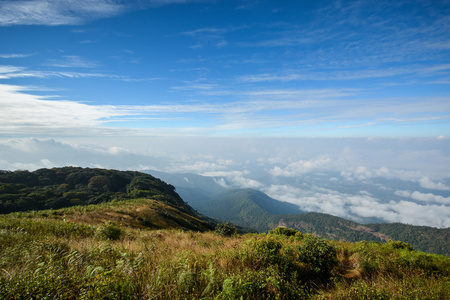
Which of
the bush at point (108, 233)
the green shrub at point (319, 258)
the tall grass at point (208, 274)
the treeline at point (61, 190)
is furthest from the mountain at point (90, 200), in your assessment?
the green shrub at point (319, 258)

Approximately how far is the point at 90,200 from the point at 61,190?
13412mm

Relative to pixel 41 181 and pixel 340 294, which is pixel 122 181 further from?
pixel 340 294

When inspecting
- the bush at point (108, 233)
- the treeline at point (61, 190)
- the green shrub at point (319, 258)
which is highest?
the green shrub at point (319, 258)

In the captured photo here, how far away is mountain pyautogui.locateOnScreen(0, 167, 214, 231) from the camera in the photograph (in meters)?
21.6

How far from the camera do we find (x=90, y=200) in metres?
40.0

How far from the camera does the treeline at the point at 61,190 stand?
3441cm

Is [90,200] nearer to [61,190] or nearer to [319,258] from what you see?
[61,190]

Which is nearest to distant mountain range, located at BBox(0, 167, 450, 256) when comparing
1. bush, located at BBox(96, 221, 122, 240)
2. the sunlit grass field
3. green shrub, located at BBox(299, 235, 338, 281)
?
green shrub, located at BBox(299, 235, 338, 281)

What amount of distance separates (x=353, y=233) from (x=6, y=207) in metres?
202

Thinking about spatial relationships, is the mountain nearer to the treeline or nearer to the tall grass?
the treeline

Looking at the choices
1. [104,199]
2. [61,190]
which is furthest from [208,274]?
[61,190]

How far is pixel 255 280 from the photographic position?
3881 millimetres

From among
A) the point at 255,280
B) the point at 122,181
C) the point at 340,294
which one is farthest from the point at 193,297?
the point at 122,181

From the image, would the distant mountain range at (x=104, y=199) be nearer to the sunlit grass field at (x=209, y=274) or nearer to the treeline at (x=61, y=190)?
the treeline at (x=61, y=190)
